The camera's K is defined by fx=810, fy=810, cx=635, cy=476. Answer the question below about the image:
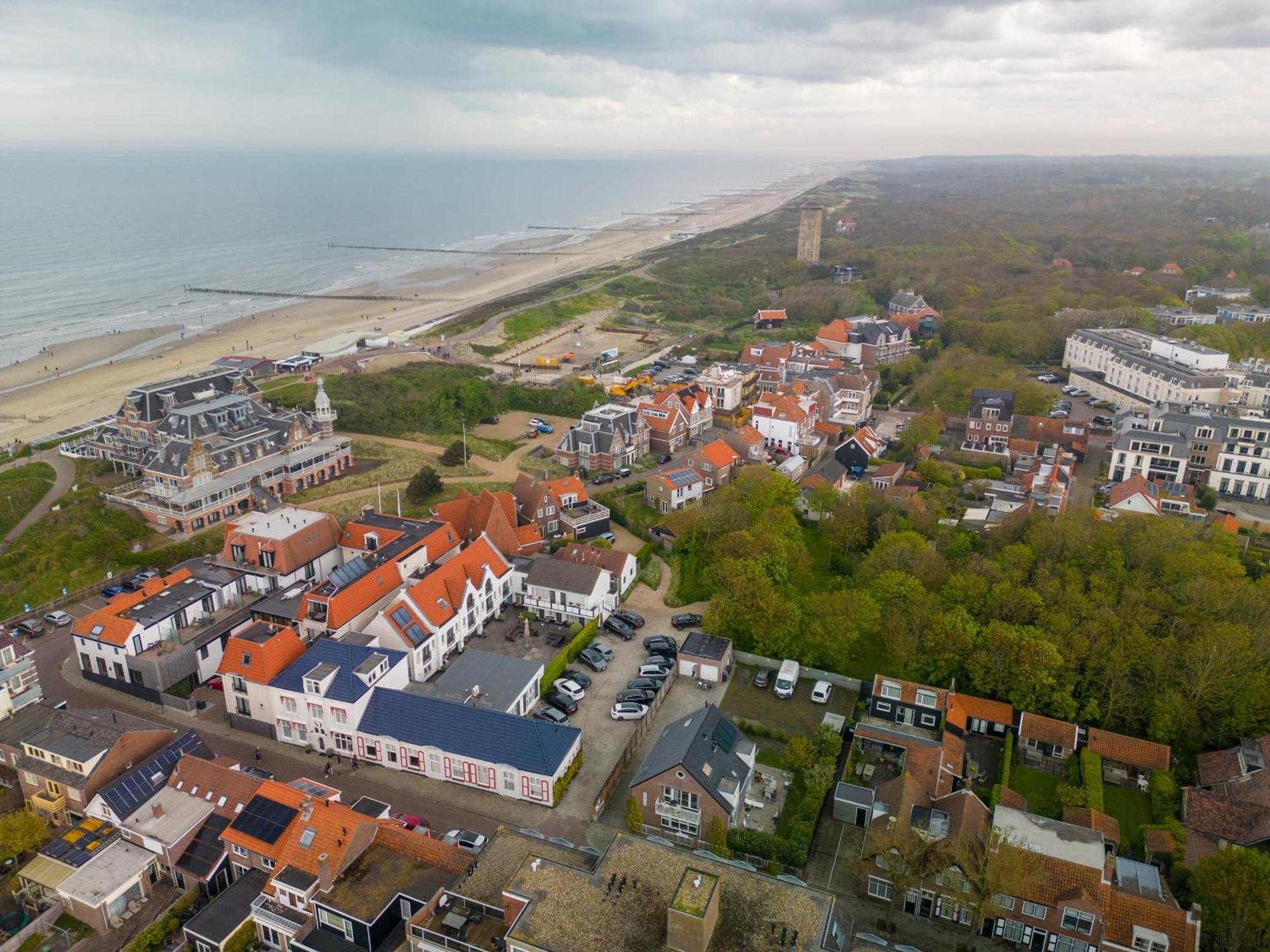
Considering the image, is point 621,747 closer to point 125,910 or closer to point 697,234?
point 125,910

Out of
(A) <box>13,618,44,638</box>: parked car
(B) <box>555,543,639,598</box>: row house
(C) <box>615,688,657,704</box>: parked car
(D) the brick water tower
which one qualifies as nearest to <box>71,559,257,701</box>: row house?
(A) <box>13,618,44,638</box>: parked car

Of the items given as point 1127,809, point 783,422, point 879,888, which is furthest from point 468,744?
point 783,422

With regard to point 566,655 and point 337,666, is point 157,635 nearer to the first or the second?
point 337,666

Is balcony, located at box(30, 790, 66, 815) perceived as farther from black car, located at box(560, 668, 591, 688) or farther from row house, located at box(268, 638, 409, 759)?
black car, located at box(560, 668, 591, 688)

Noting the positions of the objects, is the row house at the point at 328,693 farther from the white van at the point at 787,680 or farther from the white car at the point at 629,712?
the white van at the point at 787,680

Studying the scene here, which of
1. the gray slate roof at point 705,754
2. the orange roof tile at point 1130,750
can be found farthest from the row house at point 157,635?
the orange roof tile at point 1130,750

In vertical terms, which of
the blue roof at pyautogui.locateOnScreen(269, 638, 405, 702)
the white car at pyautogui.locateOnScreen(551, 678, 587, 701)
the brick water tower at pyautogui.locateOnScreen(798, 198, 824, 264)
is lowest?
the white car at pyautogui.locateOnScreen(551, 678, 587, 701)
